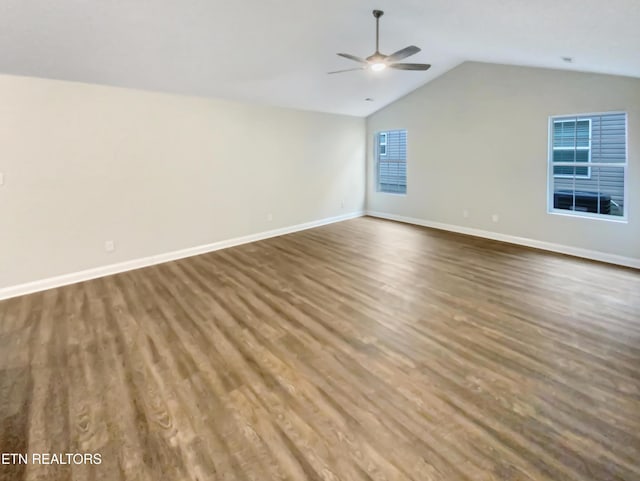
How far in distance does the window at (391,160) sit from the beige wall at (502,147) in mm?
286

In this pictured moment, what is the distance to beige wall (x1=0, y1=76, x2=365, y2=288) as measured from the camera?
3.74 meters

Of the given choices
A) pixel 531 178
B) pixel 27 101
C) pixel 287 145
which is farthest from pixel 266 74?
pixel 531 178

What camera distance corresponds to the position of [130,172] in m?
4.47

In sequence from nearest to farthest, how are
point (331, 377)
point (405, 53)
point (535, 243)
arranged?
point (331, 377)
point (405, 53)
point (535, 243)

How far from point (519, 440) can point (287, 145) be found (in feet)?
18.6

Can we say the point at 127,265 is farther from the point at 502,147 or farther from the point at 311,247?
the point at 502,147

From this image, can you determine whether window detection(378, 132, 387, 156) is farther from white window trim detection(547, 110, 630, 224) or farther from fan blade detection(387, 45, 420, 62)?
fan blade detection(387, 45, 420, 62)

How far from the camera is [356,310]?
319 centimetres

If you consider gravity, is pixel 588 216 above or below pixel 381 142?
below

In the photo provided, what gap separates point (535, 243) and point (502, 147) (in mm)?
1639

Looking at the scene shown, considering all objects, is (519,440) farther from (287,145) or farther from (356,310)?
(287,145)

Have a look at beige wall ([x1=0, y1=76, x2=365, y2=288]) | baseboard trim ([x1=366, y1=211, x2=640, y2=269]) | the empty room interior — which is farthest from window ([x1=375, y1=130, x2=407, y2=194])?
beige wall ([x1=0, y1=76, x2=365, y2=288])

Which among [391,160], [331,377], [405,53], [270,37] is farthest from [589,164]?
[331,377]

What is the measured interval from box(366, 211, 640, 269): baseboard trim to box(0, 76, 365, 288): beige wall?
8.74ft
